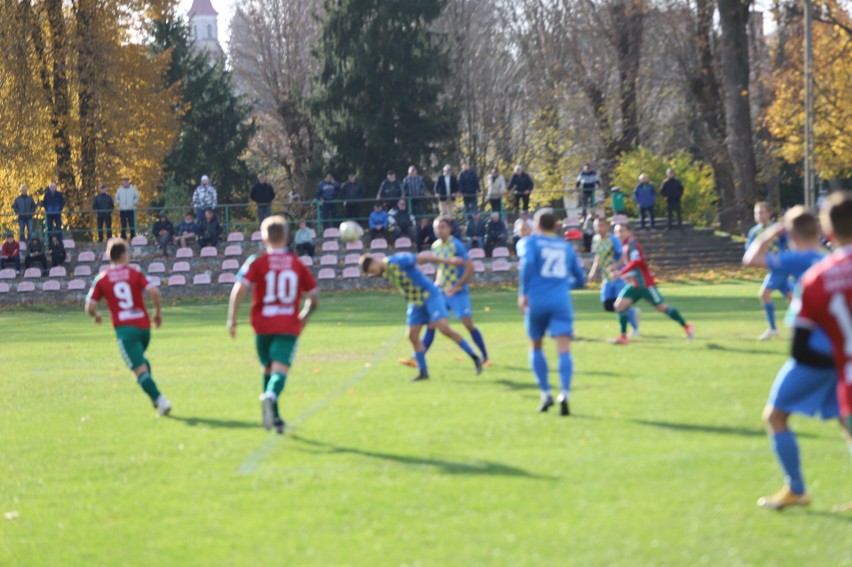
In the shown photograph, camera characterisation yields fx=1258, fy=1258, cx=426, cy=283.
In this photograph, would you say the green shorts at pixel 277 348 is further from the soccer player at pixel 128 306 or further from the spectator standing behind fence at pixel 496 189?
the spectator standing behind fence at pixel 496 189

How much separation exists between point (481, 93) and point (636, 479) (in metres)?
48.3

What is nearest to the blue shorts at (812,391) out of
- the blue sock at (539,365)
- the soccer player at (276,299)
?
the blue sock at (539,365)

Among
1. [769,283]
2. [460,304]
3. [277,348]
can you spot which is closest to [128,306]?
[277,348]

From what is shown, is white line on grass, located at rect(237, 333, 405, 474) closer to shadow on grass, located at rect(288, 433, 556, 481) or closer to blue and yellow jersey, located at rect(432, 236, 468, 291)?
shadow on grass, located at rect(288, 433, 556, 481)

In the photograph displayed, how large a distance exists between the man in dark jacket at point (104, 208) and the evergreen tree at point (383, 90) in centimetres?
1018

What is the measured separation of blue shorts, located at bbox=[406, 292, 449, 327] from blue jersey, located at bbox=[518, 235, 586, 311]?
Result: 3.35 metres

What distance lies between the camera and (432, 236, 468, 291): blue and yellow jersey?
52.5 feet

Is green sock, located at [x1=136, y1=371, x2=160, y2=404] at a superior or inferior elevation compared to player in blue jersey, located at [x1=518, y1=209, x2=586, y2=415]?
inferior

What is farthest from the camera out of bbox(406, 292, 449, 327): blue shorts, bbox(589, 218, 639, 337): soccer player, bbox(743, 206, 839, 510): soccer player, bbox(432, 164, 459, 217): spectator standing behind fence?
bbox(432, 164, 459, 217): spectator standing behind fence

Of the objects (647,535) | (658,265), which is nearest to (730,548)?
(647,535)

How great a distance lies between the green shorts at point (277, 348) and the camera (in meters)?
11.2

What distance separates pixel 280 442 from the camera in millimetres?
11234

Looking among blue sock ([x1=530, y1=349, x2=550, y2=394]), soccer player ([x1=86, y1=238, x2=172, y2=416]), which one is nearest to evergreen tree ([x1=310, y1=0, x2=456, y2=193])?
soccer player ([x1=86, y1=238, x2=172, y2=416])

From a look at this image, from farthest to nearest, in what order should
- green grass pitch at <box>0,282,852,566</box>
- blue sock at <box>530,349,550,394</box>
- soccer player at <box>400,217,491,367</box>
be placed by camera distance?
soccer player at <box>400,217,491,367</box> → blue sock at <box>530,349,550,394</box> → green grass pitch at <box>0,282,852,566</box>
